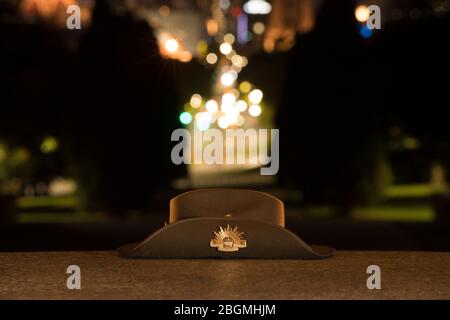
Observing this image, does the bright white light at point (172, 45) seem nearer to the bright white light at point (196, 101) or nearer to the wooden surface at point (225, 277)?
the wooden surface at point (225, 277)

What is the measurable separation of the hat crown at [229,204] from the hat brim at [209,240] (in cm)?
126

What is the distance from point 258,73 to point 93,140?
2038 cm

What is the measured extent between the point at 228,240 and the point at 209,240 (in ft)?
0.67

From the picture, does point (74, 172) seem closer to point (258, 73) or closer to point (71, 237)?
point (71, 237)

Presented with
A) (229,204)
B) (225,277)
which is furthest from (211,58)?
(225,277)

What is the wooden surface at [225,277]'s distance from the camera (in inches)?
215

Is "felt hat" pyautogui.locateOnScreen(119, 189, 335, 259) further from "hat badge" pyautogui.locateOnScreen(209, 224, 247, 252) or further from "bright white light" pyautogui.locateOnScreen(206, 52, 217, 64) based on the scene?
"bright white light" pyautogui.locateOnScreen(206, 52, 217, 64)

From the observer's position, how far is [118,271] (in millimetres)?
6707

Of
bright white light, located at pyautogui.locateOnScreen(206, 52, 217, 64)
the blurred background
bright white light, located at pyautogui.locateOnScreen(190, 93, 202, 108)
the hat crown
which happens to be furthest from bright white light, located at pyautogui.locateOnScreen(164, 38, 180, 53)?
bright white light, located at pyautogui.locateOnScreen(206, 52, 217, 64)

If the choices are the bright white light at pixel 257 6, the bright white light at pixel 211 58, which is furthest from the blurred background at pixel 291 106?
the bright white light at pixel 257 6

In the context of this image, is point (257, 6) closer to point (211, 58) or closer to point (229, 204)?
point (211, 58)

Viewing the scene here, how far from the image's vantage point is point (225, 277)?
6.26 m

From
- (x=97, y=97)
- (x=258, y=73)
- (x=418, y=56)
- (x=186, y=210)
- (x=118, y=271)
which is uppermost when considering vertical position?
(x=258, y=73)

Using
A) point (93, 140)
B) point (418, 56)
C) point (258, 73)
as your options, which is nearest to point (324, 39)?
point (418, 56)
